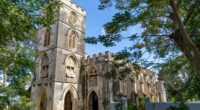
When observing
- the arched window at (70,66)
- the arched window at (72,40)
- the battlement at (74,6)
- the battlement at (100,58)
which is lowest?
the arched window at (70,66)

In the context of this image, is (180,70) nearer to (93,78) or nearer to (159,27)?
(159,27)

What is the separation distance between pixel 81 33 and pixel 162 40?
17.4 m

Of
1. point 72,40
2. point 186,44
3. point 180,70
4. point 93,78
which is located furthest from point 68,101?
point 186,44

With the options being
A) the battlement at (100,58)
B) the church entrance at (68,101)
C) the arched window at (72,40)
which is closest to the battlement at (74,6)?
the arched window at (72,40)

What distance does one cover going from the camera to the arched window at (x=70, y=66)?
71.1 feet

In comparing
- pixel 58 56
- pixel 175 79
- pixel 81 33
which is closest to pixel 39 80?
pixel 58 56

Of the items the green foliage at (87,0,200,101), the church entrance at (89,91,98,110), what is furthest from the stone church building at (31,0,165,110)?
the green foliage at (87,0,200,101)

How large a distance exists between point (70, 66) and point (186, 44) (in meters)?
17.1

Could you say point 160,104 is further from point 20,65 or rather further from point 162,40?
point 20,65

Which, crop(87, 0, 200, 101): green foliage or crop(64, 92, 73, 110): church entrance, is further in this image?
crop(64, 92, 73, 110): church entrance

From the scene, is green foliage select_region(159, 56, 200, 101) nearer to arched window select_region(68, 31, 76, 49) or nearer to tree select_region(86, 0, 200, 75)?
tree select_region(86, 0, 200, 75)

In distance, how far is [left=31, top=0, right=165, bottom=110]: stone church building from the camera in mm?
20172

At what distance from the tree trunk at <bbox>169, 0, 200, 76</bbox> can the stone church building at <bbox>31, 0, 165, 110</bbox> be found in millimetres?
13514

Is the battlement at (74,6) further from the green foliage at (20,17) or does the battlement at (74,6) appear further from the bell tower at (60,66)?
the green foliage at (20,17)
